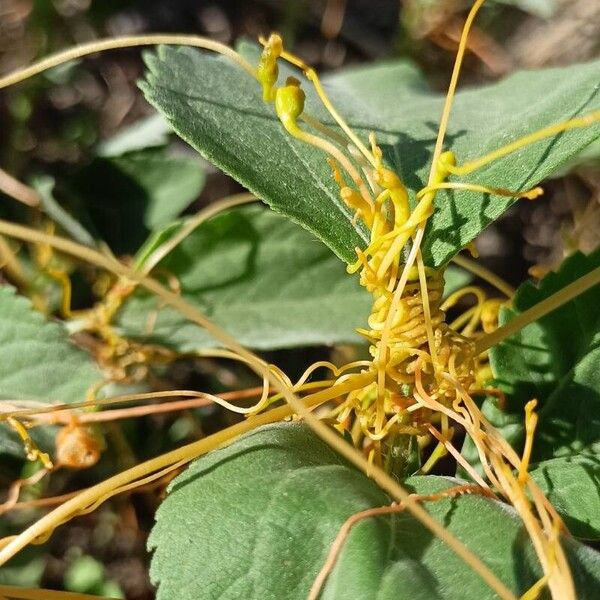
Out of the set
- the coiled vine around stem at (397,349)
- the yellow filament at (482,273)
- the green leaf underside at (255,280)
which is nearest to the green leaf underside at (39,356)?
the green leaf underside at (255,280)

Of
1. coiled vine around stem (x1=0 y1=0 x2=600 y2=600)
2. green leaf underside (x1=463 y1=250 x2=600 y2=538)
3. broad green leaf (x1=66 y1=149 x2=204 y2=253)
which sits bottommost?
green leaf underside (x1=463 y1=250 x2=600 y2=538)

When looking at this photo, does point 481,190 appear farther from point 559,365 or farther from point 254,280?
point 254,280

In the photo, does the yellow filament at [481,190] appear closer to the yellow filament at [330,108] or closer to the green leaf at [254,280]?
the yellow filament at [330,108]

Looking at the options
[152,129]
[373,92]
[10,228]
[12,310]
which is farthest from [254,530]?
[152,129]

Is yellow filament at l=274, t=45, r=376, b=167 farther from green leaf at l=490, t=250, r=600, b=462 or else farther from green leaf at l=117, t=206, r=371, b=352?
green leaf at l=117, t=206, r=371, b=352

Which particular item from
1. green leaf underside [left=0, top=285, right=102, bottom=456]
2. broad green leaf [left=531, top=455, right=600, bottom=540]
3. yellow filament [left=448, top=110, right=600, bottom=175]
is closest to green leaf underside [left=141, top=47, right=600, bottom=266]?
yellow filament [left=448, top=110, right=600, bottom=175]

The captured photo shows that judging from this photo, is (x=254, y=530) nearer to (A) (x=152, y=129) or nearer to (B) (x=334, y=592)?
(B) (x=334, y=592)
